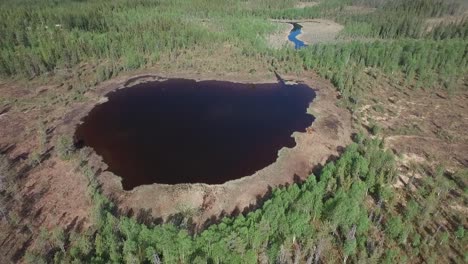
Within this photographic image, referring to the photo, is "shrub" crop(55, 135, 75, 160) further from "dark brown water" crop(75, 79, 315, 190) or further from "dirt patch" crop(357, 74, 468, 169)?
"dirt patch" crop(357, 74, 468, 169)

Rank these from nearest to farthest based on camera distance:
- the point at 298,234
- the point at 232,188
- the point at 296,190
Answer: the point at 298,234, the point at 296,190, the point at 232,188

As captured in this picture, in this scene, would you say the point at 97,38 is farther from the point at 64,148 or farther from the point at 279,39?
the point at 279,39

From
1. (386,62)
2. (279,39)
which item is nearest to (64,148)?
(386,62)

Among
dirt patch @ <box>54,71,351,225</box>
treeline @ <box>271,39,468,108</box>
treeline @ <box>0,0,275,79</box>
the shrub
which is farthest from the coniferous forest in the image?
dirt patch @ <box>54,71,351,225</box>

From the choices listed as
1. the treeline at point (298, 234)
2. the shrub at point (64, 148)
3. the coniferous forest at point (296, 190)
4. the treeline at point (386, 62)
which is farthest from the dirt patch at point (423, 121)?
the shrub at point (64, 148)

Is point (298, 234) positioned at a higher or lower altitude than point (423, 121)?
higher

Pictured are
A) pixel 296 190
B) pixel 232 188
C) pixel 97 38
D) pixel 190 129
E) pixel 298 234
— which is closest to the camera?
pixel 298 234

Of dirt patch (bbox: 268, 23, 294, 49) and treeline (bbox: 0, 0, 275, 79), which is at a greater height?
treeline (bbox: 0, 0, 275, 79)
